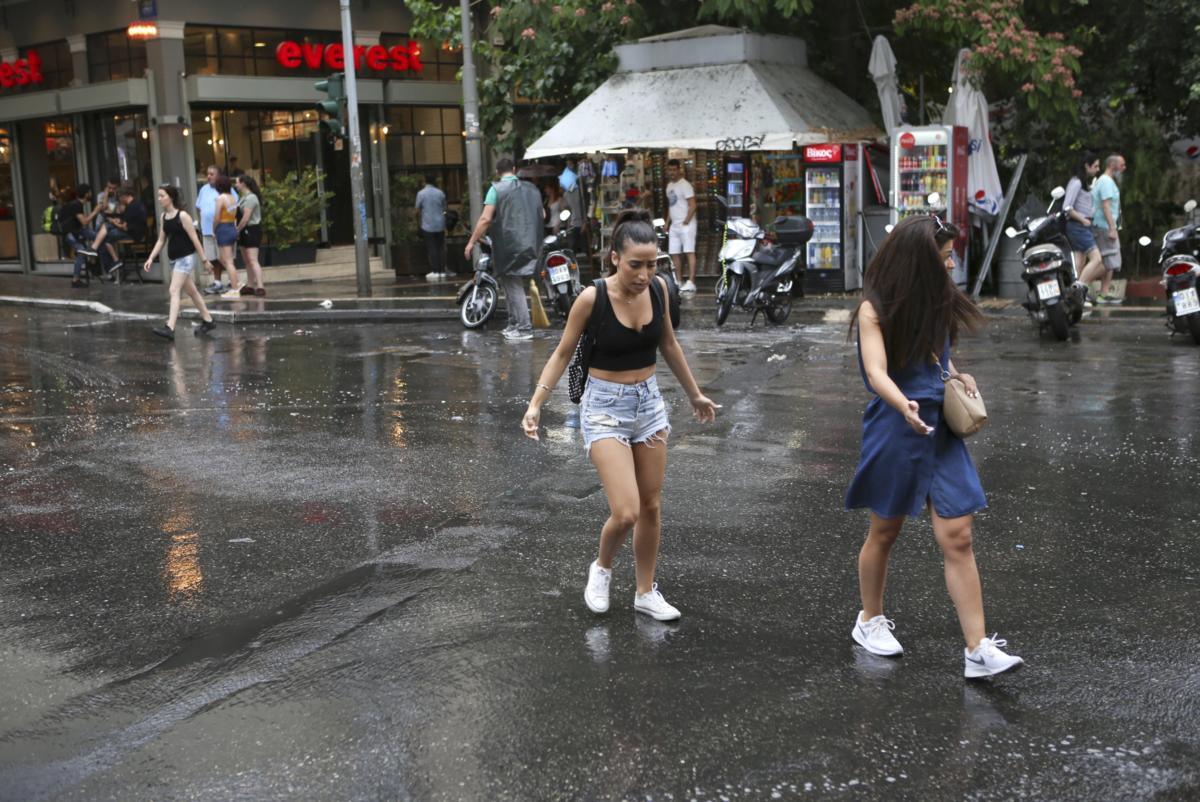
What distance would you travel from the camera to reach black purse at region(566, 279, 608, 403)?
551cm

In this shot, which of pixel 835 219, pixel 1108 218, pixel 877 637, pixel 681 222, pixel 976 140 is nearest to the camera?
pixel 877 637

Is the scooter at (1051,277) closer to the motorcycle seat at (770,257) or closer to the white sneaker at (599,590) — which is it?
the motorcycle seat at (770,257)

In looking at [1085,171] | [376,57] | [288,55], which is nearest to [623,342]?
[1085,171]

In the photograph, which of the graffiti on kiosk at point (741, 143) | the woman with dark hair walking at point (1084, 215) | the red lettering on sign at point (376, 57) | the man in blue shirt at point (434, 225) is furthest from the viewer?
the red lettering on sign at point (376, 57)

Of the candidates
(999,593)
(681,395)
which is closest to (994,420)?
(681,395)

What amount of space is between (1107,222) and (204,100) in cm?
1647

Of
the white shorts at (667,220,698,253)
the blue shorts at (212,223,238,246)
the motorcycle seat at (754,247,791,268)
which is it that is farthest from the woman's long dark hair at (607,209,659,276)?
the blue shorts at (212,223,238,246)

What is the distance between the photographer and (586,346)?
18.3 feet

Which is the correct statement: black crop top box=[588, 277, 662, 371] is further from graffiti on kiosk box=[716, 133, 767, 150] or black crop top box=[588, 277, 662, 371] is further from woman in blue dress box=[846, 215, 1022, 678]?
graffiti on kiosk box=[716, 133, 767, 150]

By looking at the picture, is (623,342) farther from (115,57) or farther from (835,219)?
(115,57)

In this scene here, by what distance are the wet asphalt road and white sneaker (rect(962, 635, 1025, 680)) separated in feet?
0.21

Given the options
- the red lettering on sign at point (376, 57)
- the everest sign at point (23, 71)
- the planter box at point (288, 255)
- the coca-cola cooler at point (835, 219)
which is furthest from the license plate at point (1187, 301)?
the everest sign at point (23, 71)

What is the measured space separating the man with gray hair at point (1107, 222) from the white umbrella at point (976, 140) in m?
2.11

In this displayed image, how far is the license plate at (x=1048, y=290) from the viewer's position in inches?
556
